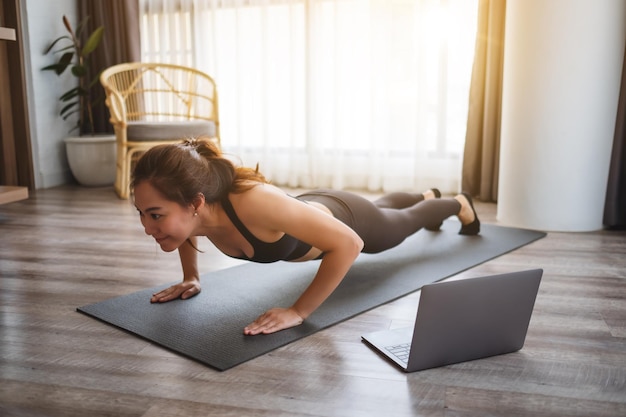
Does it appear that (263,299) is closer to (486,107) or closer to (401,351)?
(401,351)

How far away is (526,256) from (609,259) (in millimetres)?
305

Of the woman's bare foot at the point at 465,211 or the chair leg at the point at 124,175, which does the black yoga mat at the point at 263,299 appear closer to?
the woman's bare foot at the point at 465,211

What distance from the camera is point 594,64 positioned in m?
2.68

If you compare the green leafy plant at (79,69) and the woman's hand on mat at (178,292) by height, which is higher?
the green leafy plant at (79,69)

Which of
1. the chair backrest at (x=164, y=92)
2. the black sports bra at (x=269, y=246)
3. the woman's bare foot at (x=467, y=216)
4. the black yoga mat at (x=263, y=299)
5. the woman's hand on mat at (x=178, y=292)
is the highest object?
the chair backrest at (x=164, y=92)

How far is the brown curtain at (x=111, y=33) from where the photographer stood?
14.4 feet

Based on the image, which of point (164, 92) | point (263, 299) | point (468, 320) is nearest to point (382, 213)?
point (263, 299)

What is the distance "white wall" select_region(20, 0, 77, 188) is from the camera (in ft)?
13.7

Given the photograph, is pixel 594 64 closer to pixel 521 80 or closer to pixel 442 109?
pixel 521 80

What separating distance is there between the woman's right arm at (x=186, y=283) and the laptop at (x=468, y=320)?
693 mm

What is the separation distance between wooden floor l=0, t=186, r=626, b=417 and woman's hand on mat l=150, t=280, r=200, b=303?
0.19 metres

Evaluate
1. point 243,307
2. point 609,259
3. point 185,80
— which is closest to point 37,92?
point 185,80

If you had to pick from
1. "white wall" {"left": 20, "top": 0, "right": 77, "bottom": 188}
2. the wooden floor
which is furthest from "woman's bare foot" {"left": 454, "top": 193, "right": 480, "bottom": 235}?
"white wall" {"left": 20, "top": 0, "right": 77, "bottom": 188}

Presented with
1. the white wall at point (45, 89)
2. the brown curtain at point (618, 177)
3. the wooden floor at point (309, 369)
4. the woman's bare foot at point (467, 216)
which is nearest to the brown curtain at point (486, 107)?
the brown curtain at point (618, 177)
